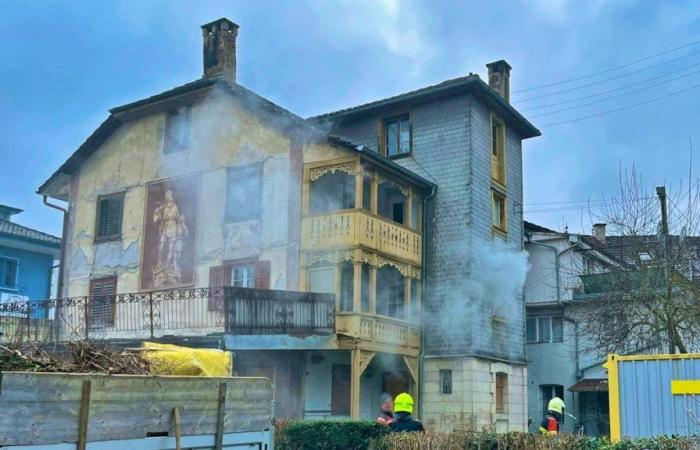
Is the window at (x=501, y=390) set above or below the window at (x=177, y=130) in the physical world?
below

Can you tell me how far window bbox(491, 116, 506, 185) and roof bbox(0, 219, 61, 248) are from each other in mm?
16642

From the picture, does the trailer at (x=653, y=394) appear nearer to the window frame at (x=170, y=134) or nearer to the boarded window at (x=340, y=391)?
the boarded window at (x=340, y=391)

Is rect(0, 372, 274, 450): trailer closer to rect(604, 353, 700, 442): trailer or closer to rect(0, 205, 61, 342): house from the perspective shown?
rect(604, 353, 700, 442): trailer

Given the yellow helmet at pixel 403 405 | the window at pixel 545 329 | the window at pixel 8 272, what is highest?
the window at pixel 8 272

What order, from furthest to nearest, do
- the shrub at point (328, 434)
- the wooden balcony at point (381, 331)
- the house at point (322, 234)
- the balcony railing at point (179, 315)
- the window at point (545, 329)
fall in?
the window at point (545, 329), the house at point (322, 234), the wooden balcony at point (381, 331), the balcony railing at point (179, 315), the shrub at point (328, 434)

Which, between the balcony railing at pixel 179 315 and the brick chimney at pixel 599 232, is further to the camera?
the brick chimney at pixel 599 232

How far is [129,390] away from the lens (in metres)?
4.54

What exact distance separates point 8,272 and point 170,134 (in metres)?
9.21

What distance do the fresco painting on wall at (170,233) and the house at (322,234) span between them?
5 centimetres

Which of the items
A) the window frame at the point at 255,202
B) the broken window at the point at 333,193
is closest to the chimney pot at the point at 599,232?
the broken window at the point at 333,193

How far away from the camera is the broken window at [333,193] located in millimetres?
22016

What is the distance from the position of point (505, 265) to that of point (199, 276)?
9.75m

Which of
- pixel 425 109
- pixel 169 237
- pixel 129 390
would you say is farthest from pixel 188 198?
pixel 129 390

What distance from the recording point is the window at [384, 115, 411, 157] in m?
24.8
